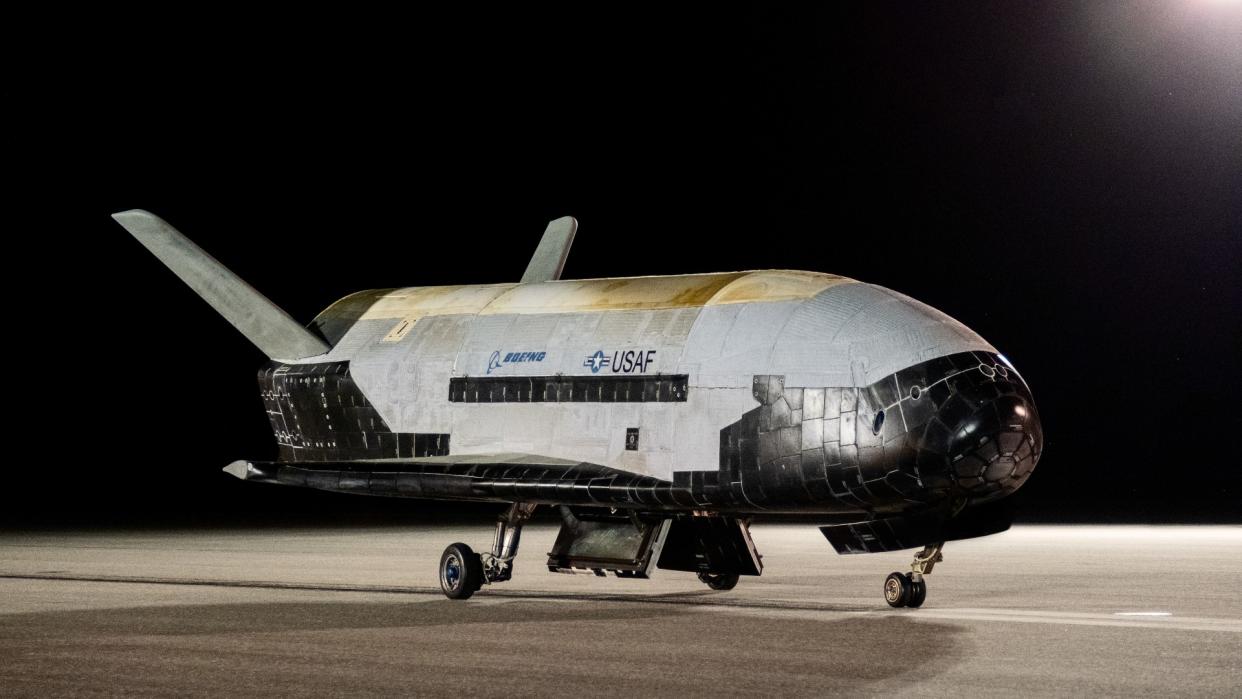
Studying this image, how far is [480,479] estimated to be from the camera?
63.3 ft

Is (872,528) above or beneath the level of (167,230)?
beneath

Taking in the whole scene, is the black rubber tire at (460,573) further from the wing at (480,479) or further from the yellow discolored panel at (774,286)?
the yellow discolored panel at (774,286)

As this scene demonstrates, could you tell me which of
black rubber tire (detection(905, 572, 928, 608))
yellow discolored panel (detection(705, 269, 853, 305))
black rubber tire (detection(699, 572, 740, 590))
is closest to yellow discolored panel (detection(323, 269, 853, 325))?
yellow discolored panel (detection(705, 269, 853, 305))

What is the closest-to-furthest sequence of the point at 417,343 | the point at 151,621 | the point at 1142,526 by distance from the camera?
1. the point at 151,621
2. the point at 417,343
3. the point at 1142,526

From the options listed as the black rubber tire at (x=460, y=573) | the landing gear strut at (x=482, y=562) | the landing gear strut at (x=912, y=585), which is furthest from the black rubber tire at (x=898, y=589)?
the black rubber tire at (x=460, y=573)

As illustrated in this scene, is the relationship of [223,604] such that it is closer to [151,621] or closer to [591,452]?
[151,621]

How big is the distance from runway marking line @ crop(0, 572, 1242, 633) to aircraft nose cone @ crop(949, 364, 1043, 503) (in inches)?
61.2

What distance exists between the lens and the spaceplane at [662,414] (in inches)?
672

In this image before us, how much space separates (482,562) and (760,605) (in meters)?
3.72

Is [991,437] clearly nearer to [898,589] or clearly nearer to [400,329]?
[898,589]

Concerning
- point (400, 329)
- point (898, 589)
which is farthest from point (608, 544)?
point (400, 329)

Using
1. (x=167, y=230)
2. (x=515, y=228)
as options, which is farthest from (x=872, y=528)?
(x=515, y=228)

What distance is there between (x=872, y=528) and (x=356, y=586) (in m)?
7.96

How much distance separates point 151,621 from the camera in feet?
56.0
